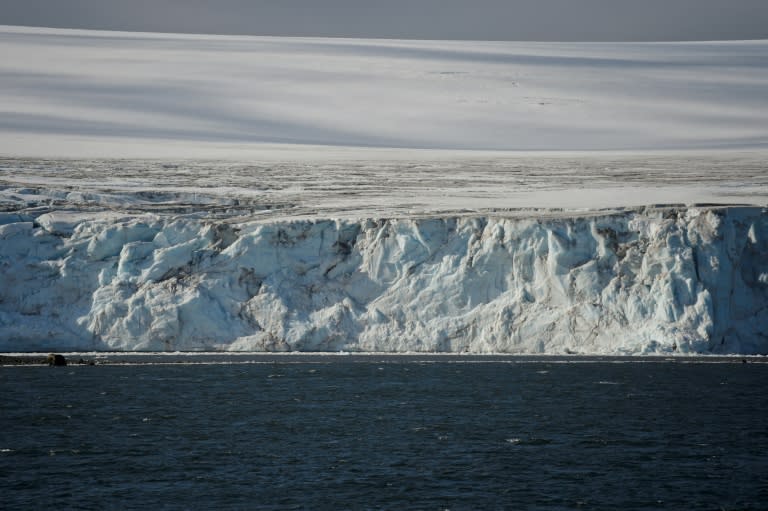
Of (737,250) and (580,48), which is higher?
(580,48)

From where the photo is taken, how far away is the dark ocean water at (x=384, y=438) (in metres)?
22.3

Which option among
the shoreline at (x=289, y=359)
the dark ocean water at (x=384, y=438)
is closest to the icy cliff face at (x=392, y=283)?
the dark ocean water at (x=384, y=438)

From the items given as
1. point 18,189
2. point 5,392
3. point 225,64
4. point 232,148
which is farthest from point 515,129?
point 5,392

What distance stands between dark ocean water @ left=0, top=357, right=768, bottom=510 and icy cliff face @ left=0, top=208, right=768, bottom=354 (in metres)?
1.40

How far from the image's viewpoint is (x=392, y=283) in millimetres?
45469

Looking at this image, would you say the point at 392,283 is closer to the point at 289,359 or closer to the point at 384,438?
the point at 289,359

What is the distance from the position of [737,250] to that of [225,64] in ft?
168

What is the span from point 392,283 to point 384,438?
1669 cm

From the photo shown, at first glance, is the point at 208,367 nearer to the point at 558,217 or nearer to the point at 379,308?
the point at 379,308

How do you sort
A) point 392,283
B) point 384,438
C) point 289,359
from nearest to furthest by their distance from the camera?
point 384,438, point 392,283, point 289,359

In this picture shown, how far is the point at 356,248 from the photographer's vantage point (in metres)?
46.3

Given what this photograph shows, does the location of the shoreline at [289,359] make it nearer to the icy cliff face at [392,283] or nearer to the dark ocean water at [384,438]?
the dark ocean water at [384,438]

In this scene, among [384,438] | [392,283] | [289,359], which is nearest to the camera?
[384,438]

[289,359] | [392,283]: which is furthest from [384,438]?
[289,359]
